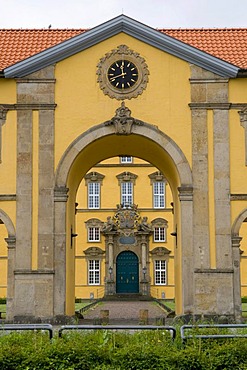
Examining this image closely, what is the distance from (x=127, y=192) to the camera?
51.5 meters

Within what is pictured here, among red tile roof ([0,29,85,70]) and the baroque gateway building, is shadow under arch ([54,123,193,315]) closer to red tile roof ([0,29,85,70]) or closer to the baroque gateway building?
the baroque gateway building

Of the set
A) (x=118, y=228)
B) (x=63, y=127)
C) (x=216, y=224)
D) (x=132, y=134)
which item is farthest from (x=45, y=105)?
(x=118, y=228)

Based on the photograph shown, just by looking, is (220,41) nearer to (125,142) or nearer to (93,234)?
(125,142)

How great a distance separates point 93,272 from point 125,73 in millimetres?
28204

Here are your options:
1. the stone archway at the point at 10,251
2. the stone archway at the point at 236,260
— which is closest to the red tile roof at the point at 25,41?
the stone archway at the point at 10,251

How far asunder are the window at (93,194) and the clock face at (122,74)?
27796mm

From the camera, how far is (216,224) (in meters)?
23.3

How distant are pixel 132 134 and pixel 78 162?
2253 millimetres

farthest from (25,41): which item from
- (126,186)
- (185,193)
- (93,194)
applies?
(126,186)

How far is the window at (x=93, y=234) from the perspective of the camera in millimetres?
51062

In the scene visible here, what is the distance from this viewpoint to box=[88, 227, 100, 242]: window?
51062 mm

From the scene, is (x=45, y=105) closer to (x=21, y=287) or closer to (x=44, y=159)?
(x=44, y=159)

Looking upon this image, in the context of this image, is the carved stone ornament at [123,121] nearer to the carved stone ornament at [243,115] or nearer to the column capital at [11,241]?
the carved stone ornament at [243,115]

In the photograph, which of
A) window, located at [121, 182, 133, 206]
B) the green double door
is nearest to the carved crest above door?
window, located at [121, 182, 133, 206]
